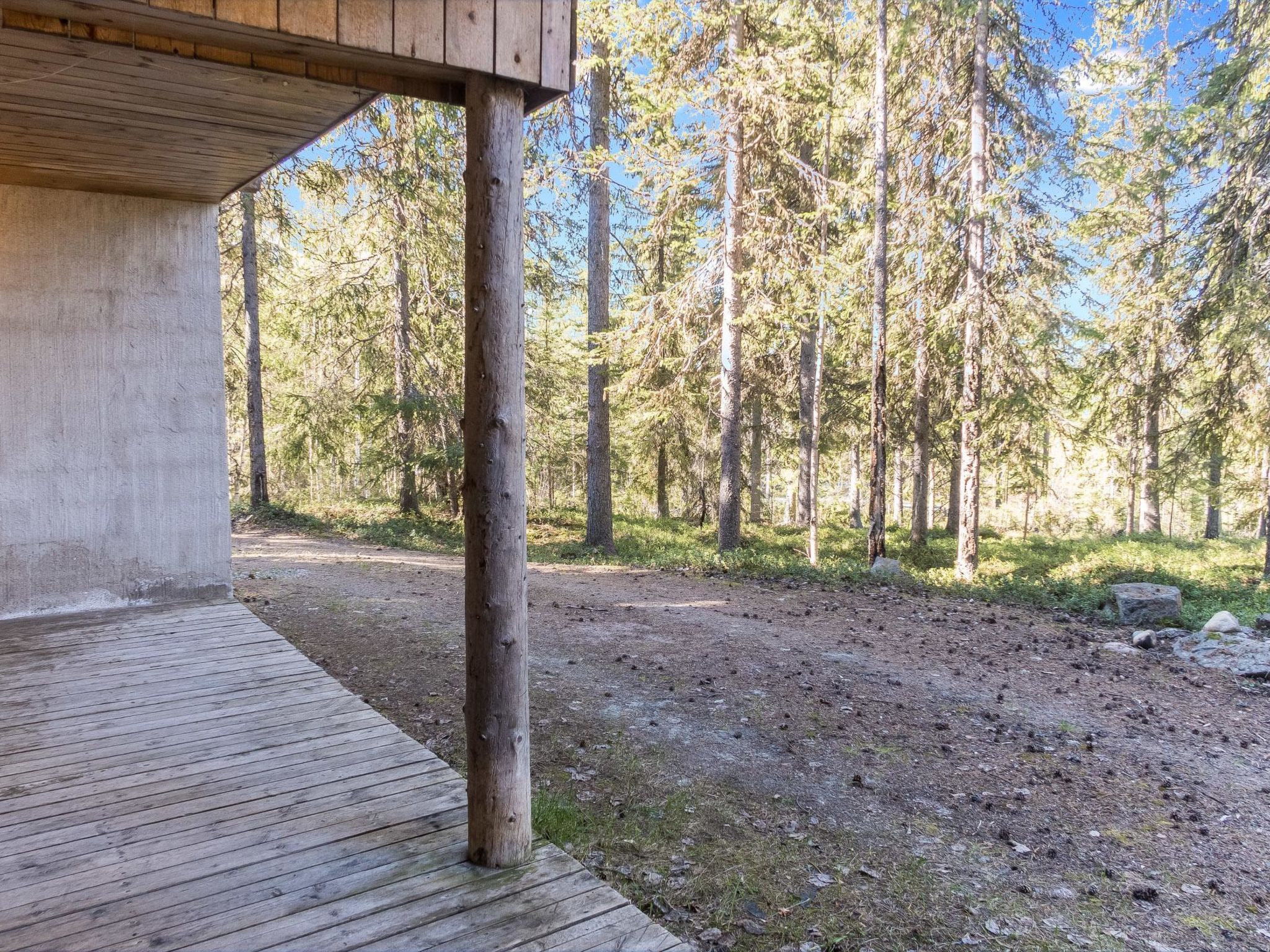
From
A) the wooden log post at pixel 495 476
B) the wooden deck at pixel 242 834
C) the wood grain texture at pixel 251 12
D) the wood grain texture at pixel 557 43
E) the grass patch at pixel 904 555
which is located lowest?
the grass patch at pixel 904 555

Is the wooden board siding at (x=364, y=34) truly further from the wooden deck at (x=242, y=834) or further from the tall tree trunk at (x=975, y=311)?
the tall tree trunk at (x=975, y=311)

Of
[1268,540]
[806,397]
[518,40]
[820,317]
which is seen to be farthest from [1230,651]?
[806,397]

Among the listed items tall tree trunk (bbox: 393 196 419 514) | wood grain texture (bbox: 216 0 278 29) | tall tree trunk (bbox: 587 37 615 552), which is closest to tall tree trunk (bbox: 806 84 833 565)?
tall tree trunk (bbox: 587 37 615 552)

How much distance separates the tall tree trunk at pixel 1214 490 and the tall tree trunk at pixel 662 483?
10646 mm

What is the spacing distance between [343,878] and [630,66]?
1219 centimetres

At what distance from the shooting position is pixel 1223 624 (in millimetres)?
7996

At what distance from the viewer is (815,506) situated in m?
12.8

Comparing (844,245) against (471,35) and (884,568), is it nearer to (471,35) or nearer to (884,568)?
(884,568)

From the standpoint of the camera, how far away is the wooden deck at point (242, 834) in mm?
2297

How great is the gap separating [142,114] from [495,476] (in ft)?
8.94

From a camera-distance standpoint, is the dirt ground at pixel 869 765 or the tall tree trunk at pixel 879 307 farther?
the tall tree trunk at pixel 879 307

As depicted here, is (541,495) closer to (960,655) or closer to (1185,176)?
(1185,176)

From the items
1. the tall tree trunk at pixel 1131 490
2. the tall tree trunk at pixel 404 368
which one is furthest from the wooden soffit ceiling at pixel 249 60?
the tall tree trunk at pixel 1131 490

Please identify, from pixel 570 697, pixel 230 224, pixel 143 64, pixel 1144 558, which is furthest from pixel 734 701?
pixel 230 224
